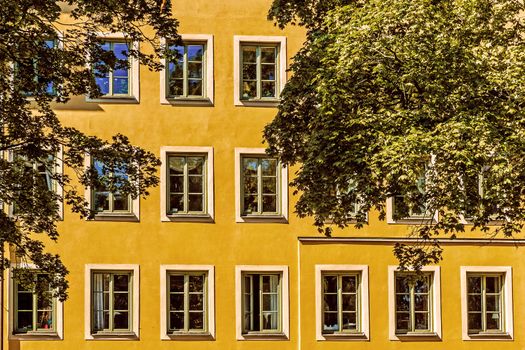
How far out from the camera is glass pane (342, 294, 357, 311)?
1580 inches

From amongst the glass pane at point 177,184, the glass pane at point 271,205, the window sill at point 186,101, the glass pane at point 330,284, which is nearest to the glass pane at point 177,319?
the glass pane at point 177,184

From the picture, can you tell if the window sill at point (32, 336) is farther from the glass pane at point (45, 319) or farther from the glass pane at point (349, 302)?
the glass pane at point (349, 302)

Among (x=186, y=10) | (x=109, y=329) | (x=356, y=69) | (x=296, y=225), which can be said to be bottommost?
(x=109, y=329)

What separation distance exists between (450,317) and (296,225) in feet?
16.6

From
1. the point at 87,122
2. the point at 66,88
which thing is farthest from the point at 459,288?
the point at 66,88

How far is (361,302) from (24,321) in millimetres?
9171

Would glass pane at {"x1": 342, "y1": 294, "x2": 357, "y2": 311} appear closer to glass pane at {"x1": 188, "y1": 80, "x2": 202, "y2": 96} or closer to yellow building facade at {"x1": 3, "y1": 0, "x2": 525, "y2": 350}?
yellow building facade at {"x1": 3, "y1": 0, "x2": 525, "y2": 350}

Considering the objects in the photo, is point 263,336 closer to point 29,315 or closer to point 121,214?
point 121,214

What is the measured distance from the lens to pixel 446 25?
2905 cm

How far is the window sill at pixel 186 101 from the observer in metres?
39.6

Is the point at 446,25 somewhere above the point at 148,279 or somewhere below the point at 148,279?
above

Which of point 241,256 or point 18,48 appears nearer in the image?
point 18,48

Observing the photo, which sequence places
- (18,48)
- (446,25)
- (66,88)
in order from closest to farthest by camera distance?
(18,48) → (66,88) → (446,25)

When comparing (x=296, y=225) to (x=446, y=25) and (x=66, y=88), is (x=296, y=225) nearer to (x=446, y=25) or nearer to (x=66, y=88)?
(x=446, y=25)
